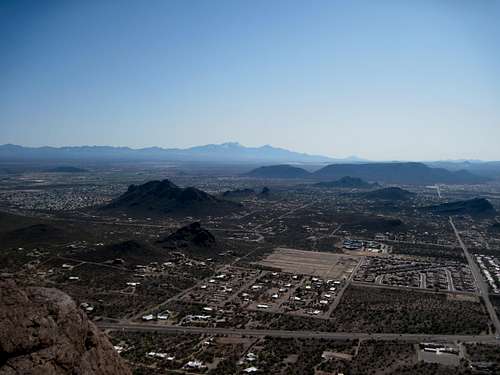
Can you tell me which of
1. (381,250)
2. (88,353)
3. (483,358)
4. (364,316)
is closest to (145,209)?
(381,250)

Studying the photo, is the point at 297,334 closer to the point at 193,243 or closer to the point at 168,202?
the point at 193,243

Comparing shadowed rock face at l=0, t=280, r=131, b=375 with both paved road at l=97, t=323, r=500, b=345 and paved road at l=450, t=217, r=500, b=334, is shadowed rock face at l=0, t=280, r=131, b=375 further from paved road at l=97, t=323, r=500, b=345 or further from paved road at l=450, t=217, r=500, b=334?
paved road at l=450, t=217, r=500, b=334

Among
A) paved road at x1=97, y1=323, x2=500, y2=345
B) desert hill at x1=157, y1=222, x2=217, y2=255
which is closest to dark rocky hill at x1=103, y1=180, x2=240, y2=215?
desert hill at x1=157, y1=222, x2=217, y2=255

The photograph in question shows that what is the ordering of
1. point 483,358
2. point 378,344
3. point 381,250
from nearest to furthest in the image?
point 483,358 < point 378,344 < point 381,250

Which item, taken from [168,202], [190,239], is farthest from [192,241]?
[168,202]

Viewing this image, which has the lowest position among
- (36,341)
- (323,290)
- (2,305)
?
(323,290)

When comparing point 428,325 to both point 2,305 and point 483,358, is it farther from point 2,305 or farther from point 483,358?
point 2,305
